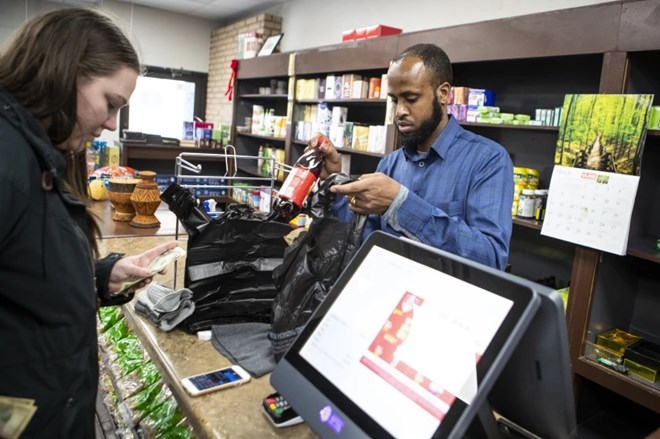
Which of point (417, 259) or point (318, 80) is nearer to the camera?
point (417, 259)

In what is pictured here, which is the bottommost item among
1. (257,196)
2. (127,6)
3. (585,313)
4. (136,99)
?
(585,313)

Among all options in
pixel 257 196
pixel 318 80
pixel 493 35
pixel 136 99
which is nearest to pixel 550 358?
pixel 493 35

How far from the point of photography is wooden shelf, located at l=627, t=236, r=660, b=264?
2.08 m

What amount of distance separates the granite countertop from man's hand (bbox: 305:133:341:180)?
654 mm

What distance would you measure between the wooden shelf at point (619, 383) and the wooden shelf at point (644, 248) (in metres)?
0.55

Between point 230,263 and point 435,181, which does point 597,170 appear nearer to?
point 435,181

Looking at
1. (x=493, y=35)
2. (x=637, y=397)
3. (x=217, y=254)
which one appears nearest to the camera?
(x=217, y=254)

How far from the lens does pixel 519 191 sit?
2.63 meters

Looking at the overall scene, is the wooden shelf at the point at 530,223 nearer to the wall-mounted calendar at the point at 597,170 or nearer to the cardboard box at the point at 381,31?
the wall-mounted calendar at the point at 597,170

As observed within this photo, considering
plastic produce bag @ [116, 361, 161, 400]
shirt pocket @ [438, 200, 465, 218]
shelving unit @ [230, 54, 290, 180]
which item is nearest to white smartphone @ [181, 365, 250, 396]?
plastic produce bag @ [116, 361, 161, 400]

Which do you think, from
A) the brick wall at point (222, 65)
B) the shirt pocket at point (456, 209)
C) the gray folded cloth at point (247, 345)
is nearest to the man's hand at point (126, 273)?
the gray folded cloth at point (247, 345)

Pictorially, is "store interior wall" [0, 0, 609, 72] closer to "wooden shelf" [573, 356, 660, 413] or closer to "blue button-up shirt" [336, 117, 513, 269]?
"blue button-up shirt" [336, 117, 513, 269]

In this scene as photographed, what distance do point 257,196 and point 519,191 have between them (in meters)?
2.12

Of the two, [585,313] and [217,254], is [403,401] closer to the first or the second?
[217,254]
